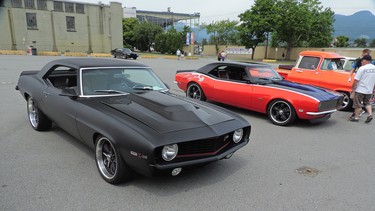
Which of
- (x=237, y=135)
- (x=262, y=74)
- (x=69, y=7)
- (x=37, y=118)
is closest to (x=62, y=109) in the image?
(x=37, y=118)

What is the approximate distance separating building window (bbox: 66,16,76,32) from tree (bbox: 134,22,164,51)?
17.3m

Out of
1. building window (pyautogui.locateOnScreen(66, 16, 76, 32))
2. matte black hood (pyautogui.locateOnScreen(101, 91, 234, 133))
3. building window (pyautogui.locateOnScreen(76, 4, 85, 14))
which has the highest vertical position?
building window (pyautogui.locateOnScreen(76, 4, 85, 14))

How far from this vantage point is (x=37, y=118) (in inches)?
192

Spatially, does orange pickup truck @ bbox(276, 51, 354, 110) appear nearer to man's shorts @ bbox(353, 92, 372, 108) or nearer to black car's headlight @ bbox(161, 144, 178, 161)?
man's shorts @ bbox(353, 92, 372, 108)

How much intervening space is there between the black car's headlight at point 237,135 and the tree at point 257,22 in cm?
4105

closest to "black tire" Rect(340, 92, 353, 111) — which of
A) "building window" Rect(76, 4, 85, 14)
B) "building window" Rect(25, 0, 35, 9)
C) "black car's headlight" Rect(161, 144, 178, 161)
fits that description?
"black car's headlight" Rect(161, 144, 178, 161)

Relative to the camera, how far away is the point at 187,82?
320 inches

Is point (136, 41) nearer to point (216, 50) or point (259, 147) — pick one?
point (216, 50)

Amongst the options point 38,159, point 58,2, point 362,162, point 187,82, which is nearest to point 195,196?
point 38,159

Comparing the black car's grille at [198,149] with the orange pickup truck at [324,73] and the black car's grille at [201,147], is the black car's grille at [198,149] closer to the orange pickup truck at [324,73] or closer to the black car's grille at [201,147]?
the black car's grille at [201,147]

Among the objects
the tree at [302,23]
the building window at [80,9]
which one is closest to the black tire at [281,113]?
the tree at [302,23]

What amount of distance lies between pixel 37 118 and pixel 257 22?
41395 mm

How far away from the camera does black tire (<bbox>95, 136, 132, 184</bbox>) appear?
2.99 metres

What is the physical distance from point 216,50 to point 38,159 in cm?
5951
